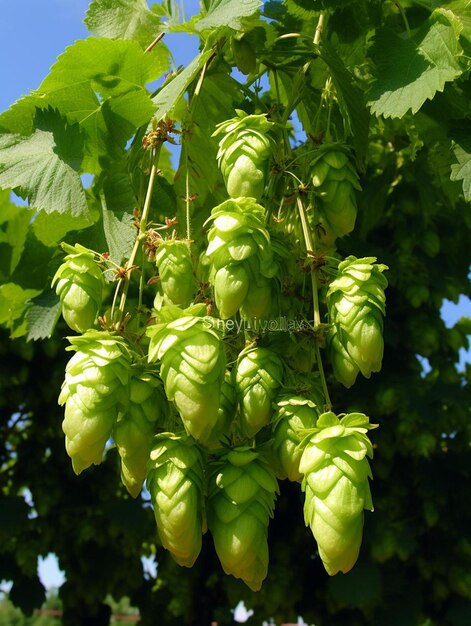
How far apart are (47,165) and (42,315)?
1.52ft

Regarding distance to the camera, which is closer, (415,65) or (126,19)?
(415,65)

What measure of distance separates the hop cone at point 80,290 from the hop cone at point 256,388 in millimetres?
251

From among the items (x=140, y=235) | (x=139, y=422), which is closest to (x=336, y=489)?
(x=139, y=422)

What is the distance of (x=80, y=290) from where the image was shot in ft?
3.86

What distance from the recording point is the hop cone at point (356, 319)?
1.11 metres

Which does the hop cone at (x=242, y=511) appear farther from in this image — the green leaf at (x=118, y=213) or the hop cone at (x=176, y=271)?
the green leaf at (x=118, y=213)

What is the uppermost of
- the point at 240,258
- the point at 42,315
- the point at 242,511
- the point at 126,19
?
the point at 126,19

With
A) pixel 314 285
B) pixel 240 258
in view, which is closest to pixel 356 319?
pixel 314 285

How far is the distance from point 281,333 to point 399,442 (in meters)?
2.48

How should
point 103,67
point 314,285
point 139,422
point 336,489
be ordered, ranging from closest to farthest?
point 336,489, point 139,422, point 314,285, point 103,67

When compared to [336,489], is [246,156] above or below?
above

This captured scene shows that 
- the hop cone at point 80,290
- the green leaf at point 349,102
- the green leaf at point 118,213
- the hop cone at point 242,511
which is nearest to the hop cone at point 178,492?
the hop cone at point 242,511

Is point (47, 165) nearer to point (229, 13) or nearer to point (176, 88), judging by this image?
point (176, 88)

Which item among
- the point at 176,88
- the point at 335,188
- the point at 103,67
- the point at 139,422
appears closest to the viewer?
the point at 139,422
